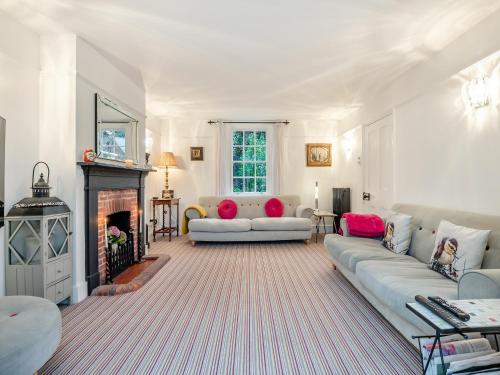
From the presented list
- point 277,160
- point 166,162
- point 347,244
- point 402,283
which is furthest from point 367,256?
point 166,162

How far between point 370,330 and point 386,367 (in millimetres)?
442

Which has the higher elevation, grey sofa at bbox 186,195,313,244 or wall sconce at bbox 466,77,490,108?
wall sconce at bbox 466,77,490,108

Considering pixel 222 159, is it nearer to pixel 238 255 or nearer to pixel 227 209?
pixel 227 209

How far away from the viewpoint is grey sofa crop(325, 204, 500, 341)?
1.58 meters

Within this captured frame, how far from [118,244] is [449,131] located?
12.5 feet

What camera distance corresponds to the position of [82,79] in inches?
106

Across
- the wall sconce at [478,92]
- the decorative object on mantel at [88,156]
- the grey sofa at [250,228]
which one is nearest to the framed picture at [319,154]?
the grey sofa at [250,228]

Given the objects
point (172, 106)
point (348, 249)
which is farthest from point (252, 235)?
point (172, 106)

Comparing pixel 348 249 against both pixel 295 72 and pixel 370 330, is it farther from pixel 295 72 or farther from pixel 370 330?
pixel 295 72

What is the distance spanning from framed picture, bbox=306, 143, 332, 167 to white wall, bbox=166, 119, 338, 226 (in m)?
0.08

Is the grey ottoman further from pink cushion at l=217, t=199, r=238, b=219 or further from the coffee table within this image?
pink cushion at l=217, t=199, r=238, b=219

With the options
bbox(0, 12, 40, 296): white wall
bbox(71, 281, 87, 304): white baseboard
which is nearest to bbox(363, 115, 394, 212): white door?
bbox(71, 281, 87, 304): white baseboard

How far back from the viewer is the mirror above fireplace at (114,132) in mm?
2980

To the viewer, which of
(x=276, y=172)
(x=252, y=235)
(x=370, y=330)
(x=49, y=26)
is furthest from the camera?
(x=276, y=172)
